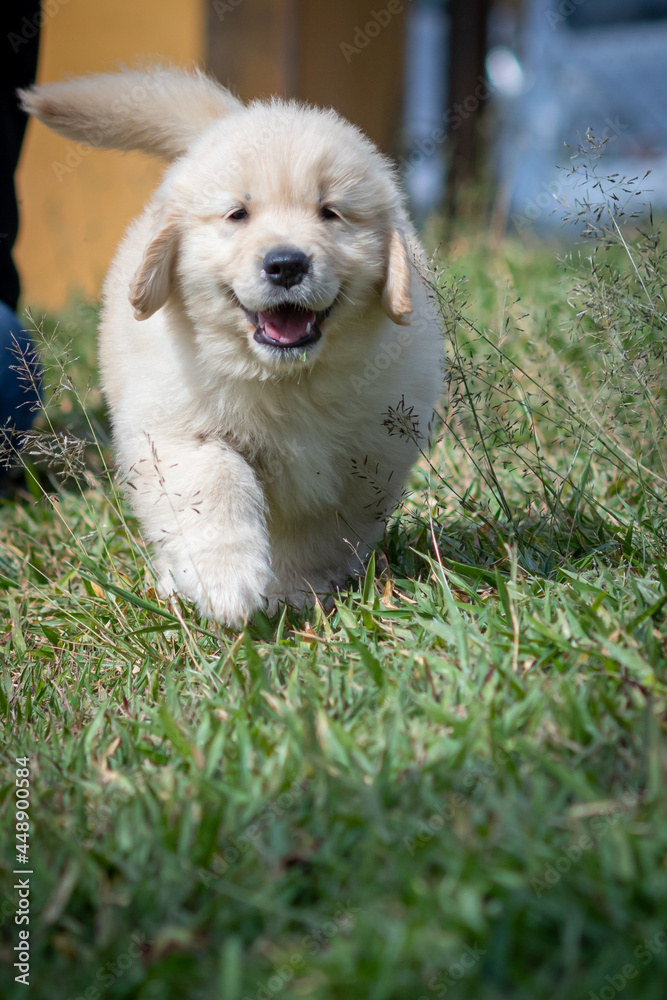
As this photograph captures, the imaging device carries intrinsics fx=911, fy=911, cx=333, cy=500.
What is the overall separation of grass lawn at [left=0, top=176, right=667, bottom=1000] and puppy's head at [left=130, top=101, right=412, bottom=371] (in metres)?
0.26

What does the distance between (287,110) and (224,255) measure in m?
0.52

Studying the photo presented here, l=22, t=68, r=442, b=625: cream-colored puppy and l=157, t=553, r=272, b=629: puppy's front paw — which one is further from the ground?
l=22, t=68, r=442, b=625: cream-colored puppy

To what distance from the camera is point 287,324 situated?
2.15 m

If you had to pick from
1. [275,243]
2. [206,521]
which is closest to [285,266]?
[275,243]

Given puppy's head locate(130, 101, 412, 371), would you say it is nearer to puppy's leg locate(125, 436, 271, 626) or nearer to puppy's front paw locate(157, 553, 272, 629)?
puppy's leg locate(125, 436, 271, 626)

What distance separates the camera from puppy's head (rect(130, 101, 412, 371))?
2.07 metres

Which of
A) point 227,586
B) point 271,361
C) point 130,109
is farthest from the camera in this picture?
point 130,109

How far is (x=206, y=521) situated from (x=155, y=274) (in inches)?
24.2

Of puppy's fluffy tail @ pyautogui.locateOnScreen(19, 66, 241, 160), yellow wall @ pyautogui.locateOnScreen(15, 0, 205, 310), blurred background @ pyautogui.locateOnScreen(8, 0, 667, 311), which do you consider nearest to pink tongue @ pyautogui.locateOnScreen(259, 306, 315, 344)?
puppy's fluffy tail @ pyautogui.locateOnScreen(19, 66, 241, 160)

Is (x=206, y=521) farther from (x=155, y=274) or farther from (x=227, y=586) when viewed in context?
(x=155, y=274)

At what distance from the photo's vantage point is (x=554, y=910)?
1154 millimetres

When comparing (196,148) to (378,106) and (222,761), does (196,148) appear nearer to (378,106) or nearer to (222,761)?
(222,761)

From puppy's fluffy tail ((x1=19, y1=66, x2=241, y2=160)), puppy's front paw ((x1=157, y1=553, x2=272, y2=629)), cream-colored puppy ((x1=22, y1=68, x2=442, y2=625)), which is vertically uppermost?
puppy's fluffy tail ((x1=19, y1=66, x2=241, y2=160))

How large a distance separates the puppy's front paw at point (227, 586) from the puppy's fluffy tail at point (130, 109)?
1.37 metres
